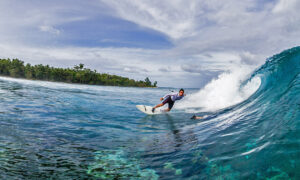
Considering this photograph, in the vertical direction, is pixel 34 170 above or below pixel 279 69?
below

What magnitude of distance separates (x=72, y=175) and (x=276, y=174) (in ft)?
12.8

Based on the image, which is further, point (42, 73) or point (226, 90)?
point (42, 73)

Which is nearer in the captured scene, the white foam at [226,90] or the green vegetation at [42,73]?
the white foam at [226,90]

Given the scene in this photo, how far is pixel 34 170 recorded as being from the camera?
3875mm

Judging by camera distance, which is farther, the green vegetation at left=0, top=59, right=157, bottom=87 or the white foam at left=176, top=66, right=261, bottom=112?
the green vegetation at left=0, top=59, right=157, bottom=87

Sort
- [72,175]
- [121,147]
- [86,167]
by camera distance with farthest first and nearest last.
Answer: [121,147], [86,167], [72,175]

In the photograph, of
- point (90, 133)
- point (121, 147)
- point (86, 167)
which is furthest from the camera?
point (90, 133)

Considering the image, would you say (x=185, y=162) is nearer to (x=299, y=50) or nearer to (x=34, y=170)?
(x=34, y=170)

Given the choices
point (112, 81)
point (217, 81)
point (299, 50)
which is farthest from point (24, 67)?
point (299, 50)

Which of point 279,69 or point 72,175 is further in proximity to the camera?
point 279,69

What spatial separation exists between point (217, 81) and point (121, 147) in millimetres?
17503

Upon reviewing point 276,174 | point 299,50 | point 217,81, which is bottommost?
point 276,174

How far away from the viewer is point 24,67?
13312 centimetres

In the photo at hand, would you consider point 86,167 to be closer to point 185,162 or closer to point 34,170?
point 34,170
